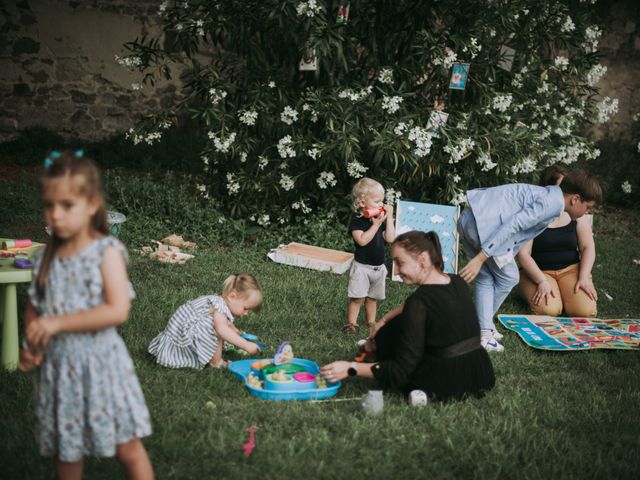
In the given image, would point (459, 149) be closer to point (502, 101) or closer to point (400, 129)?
point (400, 129)

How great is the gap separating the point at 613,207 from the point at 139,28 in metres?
7.20

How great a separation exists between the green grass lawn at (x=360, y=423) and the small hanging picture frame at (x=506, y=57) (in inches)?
128

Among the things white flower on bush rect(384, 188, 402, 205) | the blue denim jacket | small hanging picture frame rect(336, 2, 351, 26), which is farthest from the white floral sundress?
white flower on bush rect(384, 188, 402, 205)

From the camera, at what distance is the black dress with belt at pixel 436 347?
365 cm

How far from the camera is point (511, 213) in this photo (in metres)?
4.75

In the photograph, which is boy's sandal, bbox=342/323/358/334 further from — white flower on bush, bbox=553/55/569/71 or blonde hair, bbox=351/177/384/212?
white flower on bush, bbox=553/55/569/71

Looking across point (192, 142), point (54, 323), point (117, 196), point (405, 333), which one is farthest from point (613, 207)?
point (54, 323)

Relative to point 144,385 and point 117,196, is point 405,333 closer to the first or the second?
point 144,385

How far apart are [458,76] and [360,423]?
4323mm

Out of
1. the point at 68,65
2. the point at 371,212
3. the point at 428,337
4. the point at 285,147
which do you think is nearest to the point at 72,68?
the point at 68,65

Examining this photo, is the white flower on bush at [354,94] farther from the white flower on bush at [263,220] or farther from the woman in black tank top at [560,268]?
the woman in black tank top at [560,268]

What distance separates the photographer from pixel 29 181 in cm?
836

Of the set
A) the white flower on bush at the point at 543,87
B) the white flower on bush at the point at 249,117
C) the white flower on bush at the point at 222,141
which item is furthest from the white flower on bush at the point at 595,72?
the white flower on bush at the point at 222,141

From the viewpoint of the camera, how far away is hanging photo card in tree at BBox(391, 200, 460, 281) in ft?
22.2
